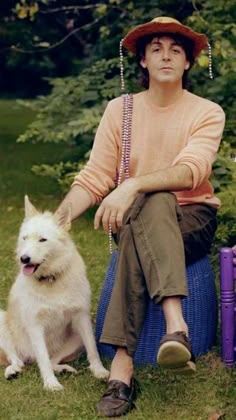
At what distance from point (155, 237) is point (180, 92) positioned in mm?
914

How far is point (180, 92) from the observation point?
4539mm

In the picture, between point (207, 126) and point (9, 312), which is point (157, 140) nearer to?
point (207, 126)

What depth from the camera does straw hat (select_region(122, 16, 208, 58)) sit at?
4359 mm

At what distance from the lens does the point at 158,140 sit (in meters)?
4.48

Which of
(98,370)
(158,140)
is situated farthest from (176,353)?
(158,140)

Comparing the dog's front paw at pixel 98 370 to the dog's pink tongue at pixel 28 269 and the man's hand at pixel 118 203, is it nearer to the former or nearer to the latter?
the dog's pink tongue at pixel 28 269

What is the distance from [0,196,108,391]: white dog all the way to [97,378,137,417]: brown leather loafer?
33cm

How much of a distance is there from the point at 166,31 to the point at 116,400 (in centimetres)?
178

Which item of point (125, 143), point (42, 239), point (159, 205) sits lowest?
point (42, 239)

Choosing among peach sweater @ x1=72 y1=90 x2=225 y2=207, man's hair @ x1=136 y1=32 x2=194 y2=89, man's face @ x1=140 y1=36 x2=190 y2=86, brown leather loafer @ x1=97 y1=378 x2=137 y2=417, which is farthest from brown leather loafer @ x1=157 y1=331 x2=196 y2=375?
man's hair @ x1=136 y1=32 x2=194 y2=89

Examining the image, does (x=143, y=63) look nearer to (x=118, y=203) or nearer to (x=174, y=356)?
(x=118, y=203)

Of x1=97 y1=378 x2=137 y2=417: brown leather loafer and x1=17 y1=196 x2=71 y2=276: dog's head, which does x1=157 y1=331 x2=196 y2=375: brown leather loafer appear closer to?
Result: x1=97 y1=378 x2=137 y2=417: brown leather loafer

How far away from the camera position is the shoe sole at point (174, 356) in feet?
12.3

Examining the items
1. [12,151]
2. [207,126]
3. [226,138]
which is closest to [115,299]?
[207,126]
